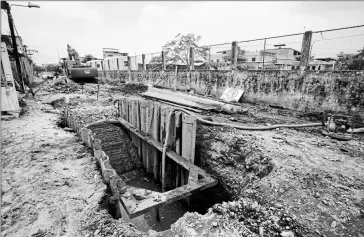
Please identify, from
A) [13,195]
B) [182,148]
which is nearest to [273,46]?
[182,148]

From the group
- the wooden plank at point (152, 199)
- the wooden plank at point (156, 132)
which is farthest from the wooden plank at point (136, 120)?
the wooden plank at point (152, 199)

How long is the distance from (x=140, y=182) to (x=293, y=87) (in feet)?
21.7

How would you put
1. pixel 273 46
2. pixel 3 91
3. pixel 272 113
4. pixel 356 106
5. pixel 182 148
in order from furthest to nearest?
pixel 273 46
pixel 272 113
pixel 3 91
pixel 356 106
pixel 182 148

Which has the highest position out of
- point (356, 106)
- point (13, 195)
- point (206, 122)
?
point (356, 106)

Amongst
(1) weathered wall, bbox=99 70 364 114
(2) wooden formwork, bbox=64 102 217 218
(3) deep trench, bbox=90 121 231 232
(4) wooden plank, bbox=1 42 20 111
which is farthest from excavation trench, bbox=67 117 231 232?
(1) weathered wall, bbox=99 70 364 114

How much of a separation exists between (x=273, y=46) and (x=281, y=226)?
313 inches

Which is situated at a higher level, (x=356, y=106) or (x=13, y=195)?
(x=356, y=106)

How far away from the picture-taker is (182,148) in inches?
188

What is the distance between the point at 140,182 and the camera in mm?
6070

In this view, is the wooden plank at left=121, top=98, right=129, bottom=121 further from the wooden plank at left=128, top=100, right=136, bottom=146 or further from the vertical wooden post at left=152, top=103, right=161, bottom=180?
the vertical wooden post at left=152, top=103, right=161, bottom=180

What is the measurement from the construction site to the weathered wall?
0.03 meters

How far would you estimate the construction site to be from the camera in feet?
7.34

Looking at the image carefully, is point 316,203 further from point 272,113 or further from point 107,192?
point 272,113

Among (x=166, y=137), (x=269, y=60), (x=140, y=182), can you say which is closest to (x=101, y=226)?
(x=166, y=137)
